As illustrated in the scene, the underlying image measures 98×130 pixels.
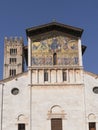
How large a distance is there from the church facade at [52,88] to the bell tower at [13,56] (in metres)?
53.2

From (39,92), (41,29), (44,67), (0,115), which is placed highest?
(41,29)

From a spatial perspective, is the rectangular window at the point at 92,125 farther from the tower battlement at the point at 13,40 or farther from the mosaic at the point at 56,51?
the tower battlement at the point at 13,40

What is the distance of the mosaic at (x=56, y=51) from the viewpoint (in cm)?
2980

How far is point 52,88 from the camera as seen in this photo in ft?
94.9

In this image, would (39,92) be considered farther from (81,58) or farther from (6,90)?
(81,58)

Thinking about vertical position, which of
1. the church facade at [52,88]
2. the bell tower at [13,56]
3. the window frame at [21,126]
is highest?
the bell tower at [13,56]

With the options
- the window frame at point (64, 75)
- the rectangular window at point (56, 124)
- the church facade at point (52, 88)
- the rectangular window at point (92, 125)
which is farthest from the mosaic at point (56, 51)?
the rectangular window at point (92, 125)

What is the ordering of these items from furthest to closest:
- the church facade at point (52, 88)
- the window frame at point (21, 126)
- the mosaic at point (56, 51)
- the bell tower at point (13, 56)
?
the bell tower at point (13, 56) → the mosaic at point (56, 51) → the church facade at point (52, 88) → the window frame at point (21, 126)

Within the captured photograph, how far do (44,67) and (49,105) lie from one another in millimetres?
3436

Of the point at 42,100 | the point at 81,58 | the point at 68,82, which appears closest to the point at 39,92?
the point at 42,100

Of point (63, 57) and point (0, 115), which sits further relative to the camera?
point (63, 57)

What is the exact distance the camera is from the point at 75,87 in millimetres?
29000

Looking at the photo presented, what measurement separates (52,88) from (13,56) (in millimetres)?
58519

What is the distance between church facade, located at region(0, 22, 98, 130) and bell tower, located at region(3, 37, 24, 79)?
5318 cm
